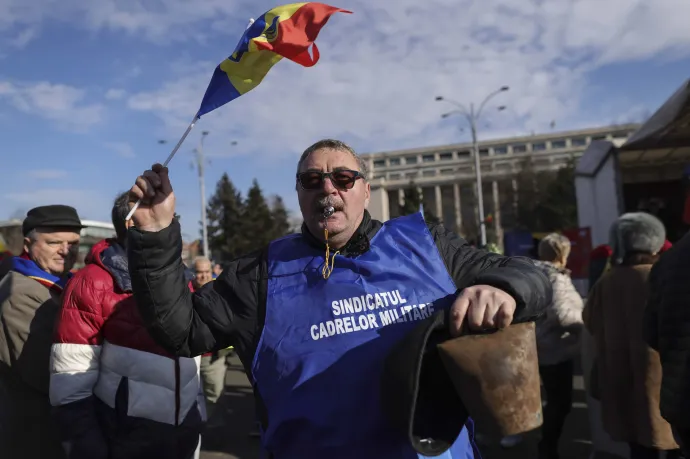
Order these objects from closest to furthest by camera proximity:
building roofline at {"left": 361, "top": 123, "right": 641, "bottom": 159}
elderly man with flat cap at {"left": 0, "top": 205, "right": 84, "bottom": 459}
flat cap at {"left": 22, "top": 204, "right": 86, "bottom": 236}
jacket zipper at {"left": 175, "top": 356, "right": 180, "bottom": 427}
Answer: jacket zipper at {"left": 175, "top": 356, "right": 180, "bottom": 427}
elderly man with flat cap at {"left": 0, "top": 205, "right": 84, "bottom": 459}
flat cap at {"left": 22, "top": 204, "right": 86, "bottom": 236}
building roofline at {"left": 361, "top": 123, "right": 641, "bottom": 159}

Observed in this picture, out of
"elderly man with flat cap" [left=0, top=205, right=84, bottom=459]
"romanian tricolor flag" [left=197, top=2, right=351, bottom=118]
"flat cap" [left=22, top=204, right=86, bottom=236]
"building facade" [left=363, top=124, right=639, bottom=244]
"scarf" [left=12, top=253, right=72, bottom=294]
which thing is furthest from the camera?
"building facade" [left=363, top=124, right=639, bottom=244]

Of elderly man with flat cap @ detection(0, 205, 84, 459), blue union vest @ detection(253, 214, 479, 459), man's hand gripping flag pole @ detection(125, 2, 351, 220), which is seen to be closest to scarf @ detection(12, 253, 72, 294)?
elderly man with flat cap @ detection(0, 205, 84, 459)

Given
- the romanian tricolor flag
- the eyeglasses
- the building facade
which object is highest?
the building facade

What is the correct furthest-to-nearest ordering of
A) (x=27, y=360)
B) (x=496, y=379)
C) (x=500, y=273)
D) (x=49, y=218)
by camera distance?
(x=49, y=218) < (x=27, y=360) < (x=500, y=273) < (x=496, y=379)

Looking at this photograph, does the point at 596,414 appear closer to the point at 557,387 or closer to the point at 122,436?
the point at 557,387

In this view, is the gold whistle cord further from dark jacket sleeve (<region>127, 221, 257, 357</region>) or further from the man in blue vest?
dark jacket sleeve (<region>127, 221, 257, 357</region>)

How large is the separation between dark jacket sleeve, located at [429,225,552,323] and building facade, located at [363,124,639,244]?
2606 inches

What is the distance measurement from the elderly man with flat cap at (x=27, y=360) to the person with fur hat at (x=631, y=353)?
3.12 meters

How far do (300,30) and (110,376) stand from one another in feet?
5.27

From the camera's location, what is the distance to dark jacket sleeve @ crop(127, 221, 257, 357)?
1.51 metres

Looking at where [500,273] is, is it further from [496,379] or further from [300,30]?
[300,30]

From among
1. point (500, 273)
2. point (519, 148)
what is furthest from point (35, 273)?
point (519, 148)

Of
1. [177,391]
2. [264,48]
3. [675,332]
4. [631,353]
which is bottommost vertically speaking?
[631,353]

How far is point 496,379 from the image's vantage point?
1.28m
